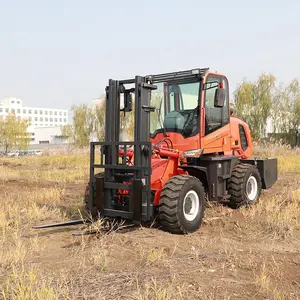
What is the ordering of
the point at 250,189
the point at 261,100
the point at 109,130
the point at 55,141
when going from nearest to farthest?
the point at 109,130, the point at 250,189, the point at 261,100, the point at 55,141

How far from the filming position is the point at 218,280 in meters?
4.21

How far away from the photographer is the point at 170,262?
482cm

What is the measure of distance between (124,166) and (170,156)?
3.33ft

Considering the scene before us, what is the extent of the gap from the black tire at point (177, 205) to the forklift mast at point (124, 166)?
0.79 ft

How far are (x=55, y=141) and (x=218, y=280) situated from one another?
95.7m

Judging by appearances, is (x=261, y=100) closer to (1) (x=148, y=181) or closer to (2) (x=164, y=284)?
(1) (x=148, y=181)

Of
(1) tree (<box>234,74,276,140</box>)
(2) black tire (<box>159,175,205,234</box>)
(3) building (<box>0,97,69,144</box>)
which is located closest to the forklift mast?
(2) black tire (<box>159,175,205,234</box>)

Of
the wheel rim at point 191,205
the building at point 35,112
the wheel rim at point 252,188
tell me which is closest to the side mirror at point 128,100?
the wheel rim at point 191,205

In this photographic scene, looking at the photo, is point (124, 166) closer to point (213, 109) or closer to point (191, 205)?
point (191, 205)

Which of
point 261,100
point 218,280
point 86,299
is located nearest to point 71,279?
point 86,299

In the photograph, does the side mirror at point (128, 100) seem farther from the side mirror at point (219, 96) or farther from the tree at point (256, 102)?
the tree at point (256, 102)

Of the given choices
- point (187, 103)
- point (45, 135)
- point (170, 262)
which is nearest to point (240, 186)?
point (187, 103)

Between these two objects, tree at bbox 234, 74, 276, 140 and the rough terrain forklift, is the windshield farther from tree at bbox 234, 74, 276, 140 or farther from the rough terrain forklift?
tree at bbox 234, 74, 276, 140

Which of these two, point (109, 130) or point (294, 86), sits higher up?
point (294, 86)
